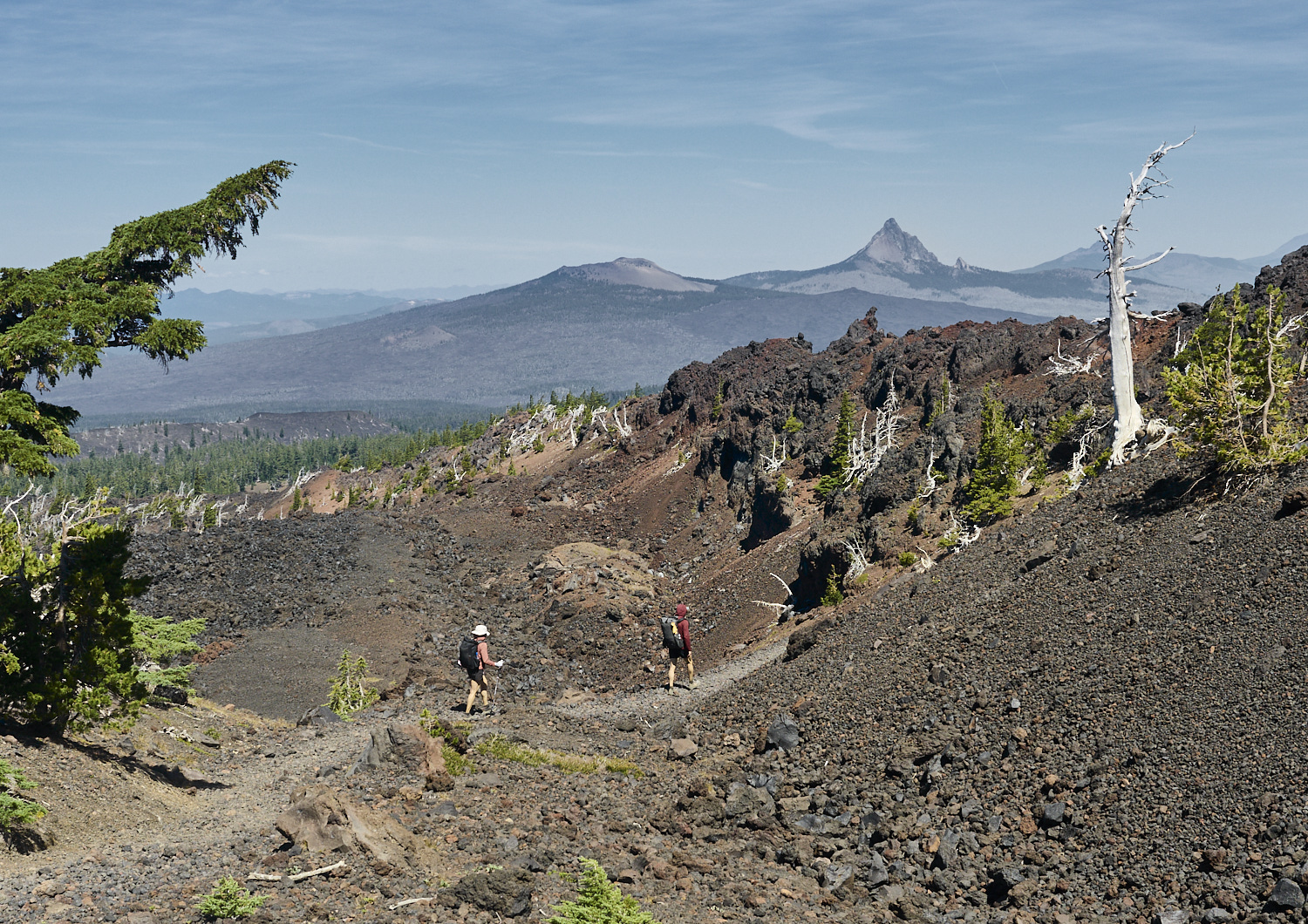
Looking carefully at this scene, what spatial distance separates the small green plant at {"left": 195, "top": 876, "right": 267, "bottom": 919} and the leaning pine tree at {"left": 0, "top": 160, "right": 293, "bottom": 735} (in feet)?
19.0

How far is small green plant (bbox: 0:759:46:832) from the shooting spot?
33.1ft

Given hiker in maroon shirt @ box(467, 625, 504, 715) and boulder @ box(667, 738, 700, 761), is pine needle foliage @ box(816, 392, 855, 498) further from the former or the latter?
boulder @ box(667, 738, 700, 761)

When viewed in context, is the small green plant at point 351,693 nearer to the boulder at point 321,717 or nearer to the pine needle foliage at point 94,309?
the boulder at point 321,717

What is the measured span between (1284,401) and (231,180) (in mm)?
16619

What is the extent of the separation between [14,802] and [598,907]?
246 inches

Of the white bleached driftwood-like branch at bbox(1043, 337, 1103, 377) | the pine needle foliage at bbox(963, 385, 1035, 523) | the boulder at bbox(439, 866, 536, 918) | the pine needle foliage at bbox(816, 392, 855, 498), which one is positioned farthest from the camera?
the pine needle foliage at bbox(816, 392, 855, 498)

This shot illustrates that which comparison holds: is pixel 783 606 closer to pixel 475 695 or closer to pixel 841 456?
pixel 841 456

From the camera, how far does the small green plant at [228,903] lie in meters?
8.66

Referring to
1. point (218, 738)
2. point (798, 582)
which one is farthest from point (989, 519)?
point (218, 738)

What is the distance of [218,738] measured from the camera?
18641 mm

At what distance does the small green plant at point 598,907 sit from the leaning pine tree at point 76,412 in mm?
8327

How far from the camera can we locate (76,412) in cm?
1380

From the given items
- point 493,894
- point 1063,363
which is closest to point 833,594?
point 1063,363

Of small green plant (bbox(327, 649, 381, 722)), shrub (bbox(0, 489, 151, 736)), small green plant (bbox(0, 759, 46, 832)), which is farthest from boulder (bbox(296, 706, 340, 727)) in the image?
small green plant (bbox(0, 759, 46, 832))
